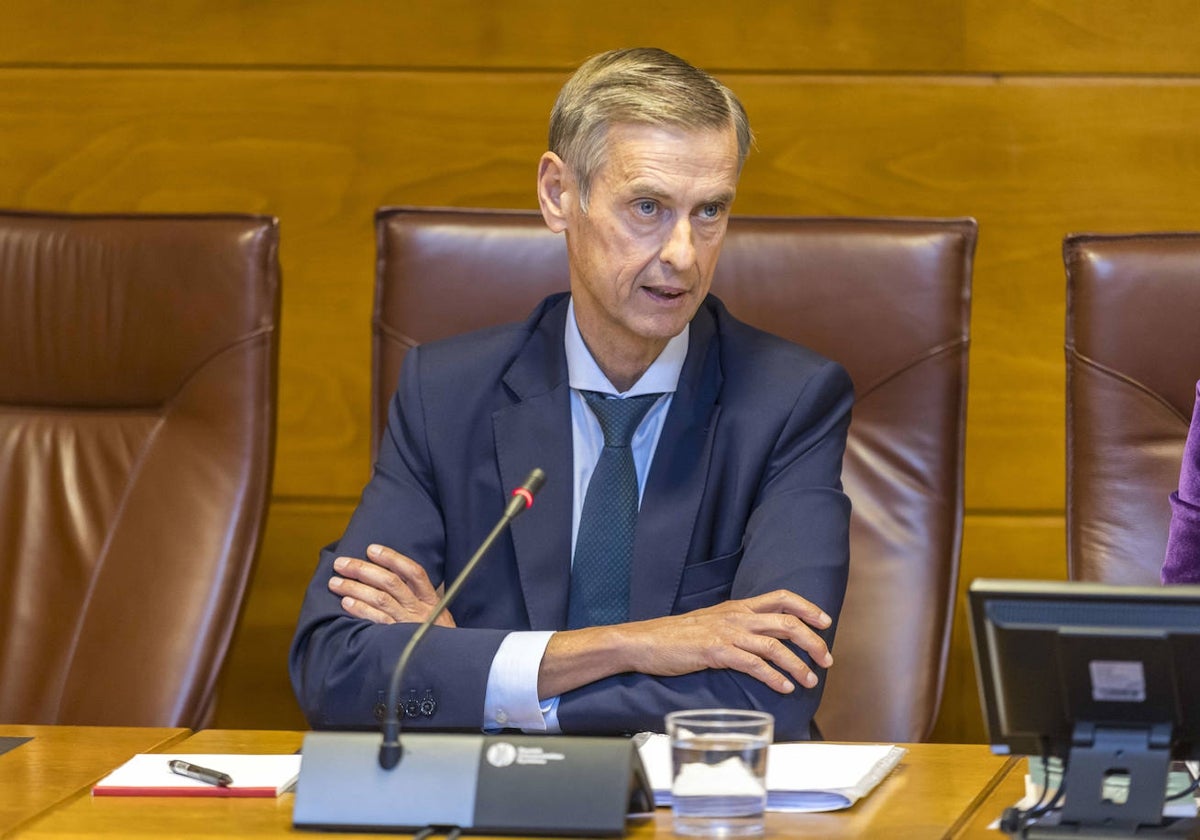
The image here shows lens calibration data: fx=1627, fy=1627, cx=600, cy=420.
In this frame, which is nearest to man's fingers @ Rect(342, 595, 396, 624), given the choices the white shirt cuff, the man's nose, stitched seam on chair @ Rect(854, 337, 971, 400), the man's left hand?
the man's left hand

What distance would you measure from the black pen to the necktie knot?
2.43 feet

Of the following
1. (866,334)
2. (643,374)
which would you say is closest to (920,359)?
(866,334)

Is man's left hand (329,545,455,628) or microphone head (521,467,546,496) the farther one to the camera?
man's left hand (329,545,455,628)

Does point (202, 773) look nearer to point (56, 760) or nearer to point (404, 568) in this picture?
point (56, 760)

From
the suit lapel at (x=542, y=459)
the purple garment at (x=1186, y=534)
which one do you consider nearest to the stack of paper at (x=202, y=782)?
the suit lapel at (x=542, y=459)

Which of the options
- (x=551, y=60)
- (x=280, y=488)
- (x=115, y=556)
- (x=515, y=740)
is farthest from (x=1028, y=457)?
(x=515, y=740)

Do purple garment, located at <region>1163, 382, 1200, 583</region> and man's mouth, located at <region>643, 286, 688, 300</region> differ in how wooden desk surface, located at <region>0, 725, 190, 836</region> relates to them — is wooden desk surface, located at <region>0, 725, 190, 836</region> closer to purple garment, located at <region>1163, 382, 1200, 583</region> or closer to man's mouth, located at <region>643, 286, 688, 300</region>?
man's mouth, located at <region>643, 286, 688, 300</region>

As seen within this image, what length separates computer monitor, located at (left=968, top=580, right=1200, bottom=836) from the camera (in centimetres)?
118

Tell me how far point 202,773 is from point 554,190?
0.96m

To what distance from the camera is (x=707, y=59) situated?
290cm

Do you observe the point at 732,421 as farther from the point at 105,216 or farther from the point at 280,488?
the point at 280,488

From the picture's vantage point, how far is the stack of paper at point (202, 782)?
142cm

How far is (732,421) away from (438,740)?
2.67 feet

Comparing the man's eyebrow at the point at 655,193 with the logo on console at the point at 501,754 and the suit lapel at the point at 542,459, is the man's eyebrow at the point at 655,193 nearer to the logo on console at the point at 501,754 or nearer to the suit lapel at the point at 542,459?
the suit lapel at the point at 542,459
